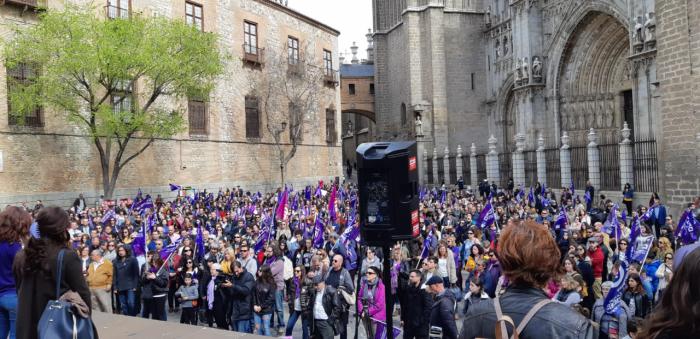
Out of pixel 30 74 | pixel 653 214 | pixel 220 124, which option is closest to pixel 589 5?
pixel 653 214

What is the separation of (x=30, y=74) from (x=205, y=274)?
17642mm

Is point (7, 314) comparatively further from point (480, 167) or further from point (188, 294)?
point (480, 167)

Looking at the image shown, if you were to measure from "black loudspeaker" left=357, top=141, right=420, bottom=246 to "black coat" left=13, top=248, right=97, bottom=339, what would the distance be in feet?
8.94

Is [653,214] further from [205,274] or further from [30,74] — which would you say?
[30,74]

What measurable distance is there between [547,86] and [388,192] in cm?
2780

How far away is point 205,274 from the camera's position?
378 inches

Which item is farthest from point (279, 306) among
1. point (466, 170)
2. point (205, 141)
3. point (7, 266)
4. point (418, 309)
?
point (466, 170)

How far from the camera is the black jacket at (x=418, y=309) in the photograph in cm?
751

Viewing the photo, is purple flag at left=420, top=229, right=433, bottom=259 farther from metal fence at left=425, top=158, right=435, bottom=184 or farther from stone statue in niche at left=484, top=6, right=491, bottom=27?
stone statue in niche at left=484, top=6, right=491, bottom=27

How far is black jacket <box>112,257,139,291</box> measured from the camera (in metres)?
9.92

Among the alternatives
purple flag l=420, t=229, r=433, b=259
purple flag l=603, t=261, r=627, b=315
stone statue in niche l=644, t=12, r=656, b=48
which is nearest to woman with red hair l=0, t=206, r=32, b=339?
purple flag l=603, t=261, r=627, b=315

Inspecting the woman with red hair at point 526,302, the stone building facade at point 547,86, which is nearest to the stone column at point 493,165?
the stone building facade at point 547,86

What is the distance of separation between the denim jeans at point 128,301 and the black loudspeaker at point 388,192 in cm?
573

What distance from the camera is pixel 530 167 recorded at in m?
28.3
